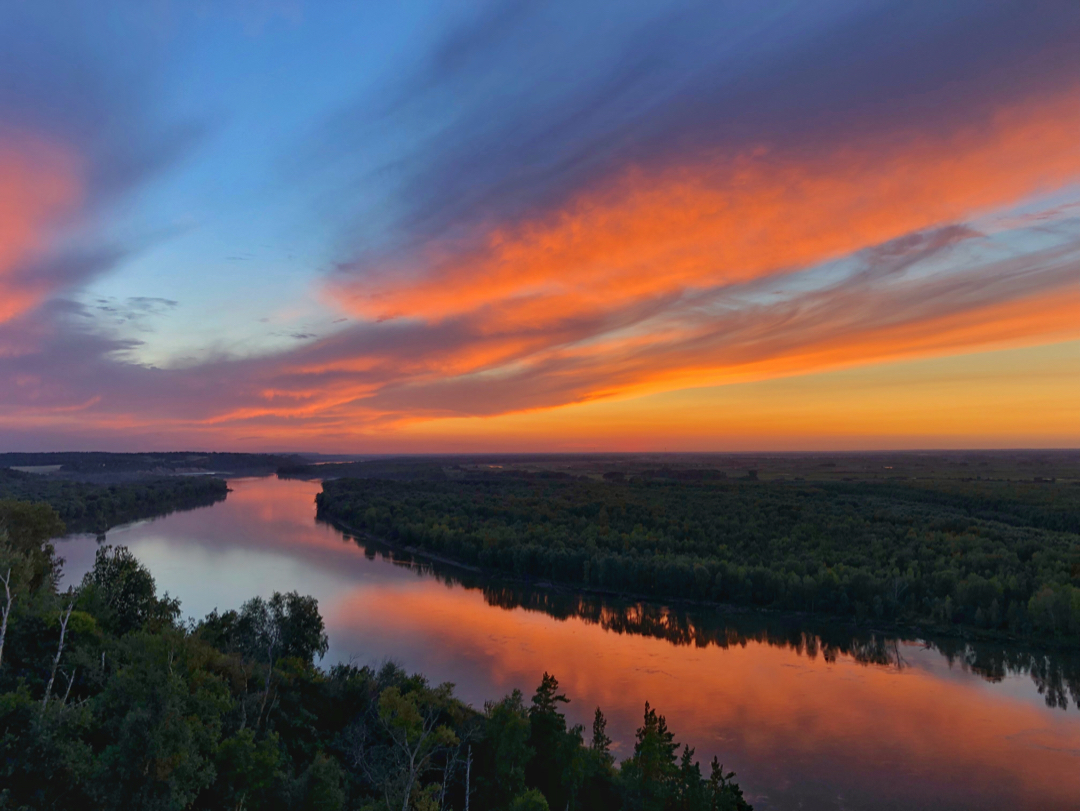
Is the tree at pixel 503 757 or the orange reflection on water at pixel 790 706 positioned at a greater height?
the tree at pixel 503 757

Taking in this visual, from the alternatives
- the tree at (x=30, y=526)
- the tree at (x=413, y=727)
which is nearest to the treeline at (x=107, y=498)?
the tree at (x=30, y=526)

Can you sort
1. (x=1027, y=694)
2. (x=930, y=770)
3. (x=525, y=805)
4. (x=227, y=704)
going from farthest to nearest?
(x=1027, y=694) → (x=930, y=770) → (x=227, y=704) → (x=525, y=805)

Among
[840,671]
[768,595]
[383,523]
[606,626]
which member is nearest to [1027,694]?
[840,671]

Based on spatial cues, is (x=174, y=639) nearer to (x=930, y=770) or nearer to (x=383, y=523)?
(x=930, y=770)

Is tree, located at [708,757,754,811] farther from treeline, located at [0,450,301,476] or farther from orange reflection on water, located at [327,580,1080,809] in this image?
treeline, located at [0,450,301,476]

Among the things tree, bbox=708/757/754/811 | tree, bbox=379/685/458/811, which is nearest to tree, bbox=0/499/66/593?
tree, bbox=379/685/458/811

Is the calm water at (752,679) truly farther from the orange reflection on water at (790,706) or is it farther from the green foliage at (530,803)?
the green foliage at (530,803)
